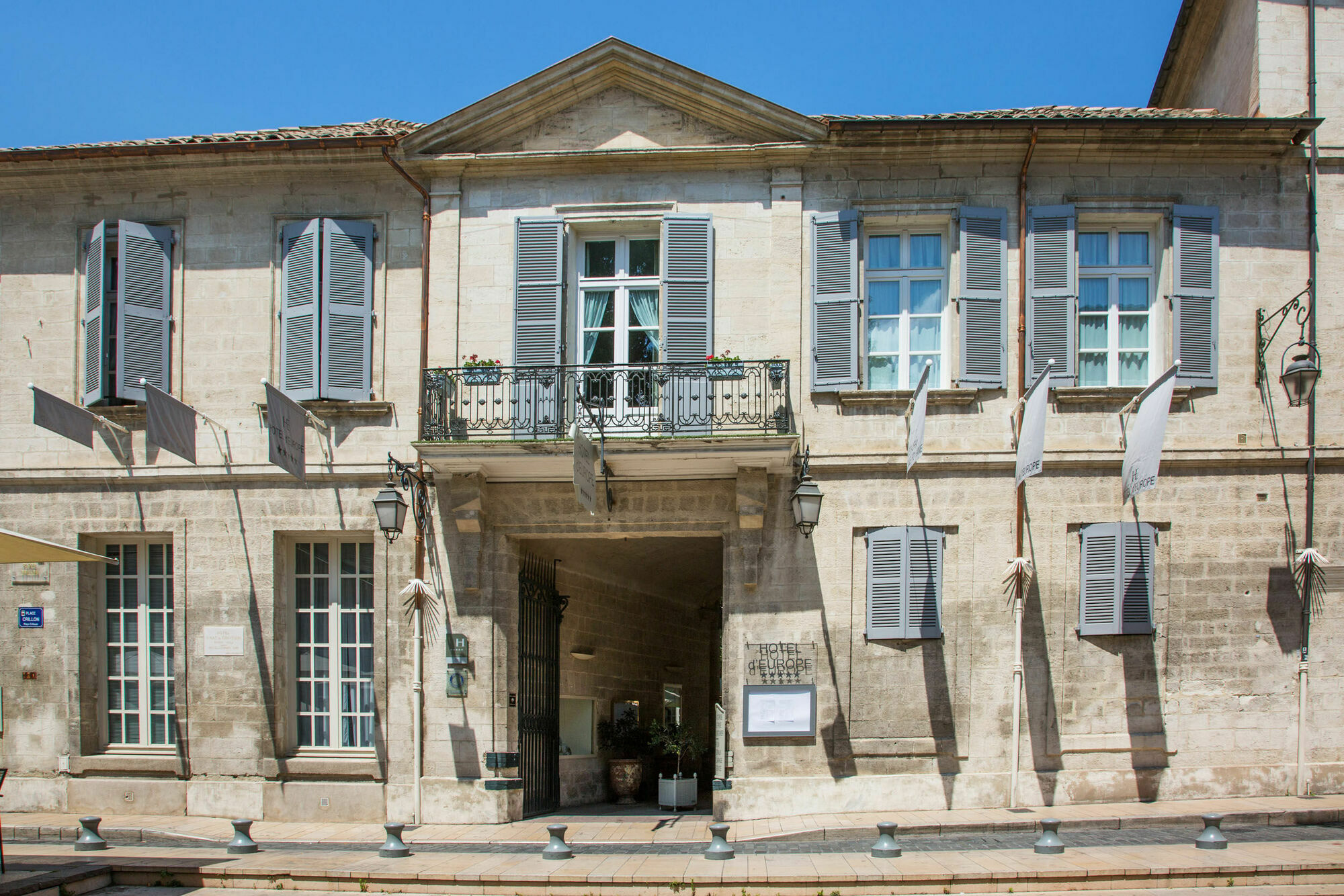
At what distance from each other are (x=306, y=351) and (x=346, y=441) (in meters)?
1.12

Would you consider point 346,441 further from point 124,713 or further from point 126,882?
point 126,882

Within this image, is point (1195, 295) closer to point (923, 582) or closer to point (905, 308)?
point (905, 308)

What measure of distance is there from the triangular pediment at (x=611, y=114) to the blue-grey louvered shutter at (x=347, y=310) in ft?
4.00

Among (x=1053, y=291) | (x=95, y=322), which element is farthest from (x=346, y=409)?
(x=1053, y=291)

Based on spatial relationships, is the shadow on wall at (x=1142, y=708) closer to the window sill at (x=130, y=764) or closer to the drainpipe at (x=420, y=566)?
the drainpipe at (x=420, y=566)

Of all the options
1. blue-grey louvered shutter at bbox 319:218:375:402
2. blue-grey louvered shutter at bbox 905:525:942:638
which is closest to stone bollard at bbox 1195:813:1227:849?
blue-grey louvered shutter at bbox 905:525:942:638

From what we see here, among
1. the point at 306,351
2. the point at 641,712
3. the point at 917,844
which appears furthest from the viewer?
the point at 641,712

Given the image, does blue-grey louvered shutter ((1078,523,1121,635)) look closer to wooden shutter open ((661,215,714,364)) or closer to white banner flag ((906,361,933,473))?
white banner flag ((906,361,933,473))

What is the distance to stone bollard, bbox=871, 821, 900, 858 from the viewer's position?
9.80m

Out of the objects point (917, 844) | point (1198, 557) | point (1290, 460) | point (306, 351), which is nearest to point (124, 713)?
point (306, 351)

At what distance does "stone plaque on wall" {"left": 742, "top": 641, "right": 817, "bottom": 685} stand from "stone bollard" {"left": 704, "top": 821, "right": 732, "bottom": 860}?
7.93 ft

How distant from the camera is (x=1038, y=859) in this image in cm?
937

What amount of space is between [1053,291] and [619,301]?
478 cm

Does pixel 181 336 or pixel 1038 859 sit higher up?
pixel 181 336
